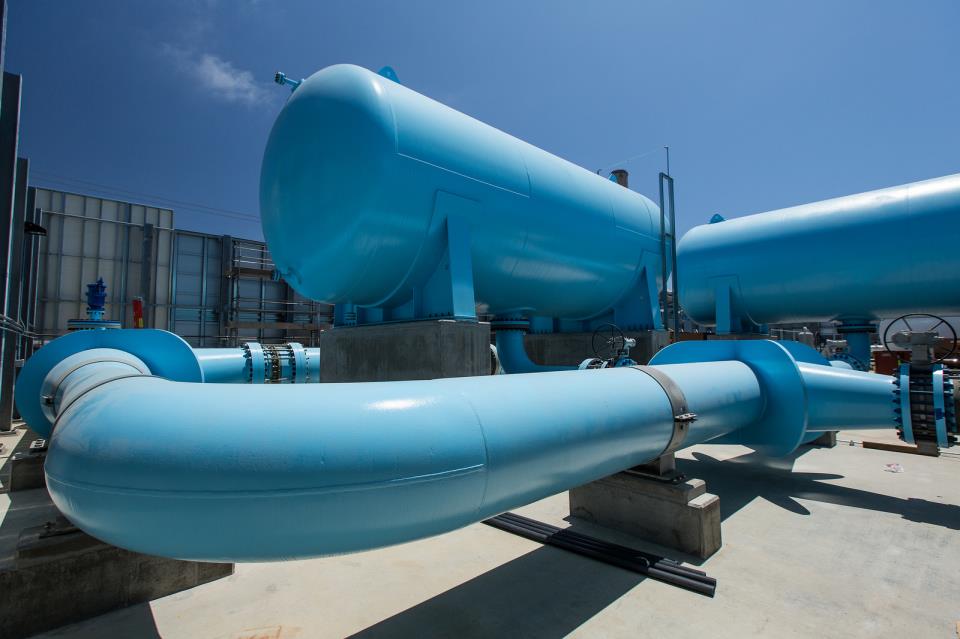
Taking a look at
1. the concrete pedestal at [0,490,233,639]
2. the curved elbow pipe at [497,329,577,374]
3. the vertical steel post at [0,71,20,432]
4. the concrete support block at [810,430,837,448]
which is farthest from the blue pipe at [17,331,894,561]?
the vertical steel post at [0,71,20,432]

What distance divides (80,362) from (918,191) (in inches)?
313

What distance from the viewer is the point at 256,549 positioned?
1.50 metres

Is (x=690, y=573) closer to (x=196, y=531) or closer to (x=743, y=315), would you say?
(x=196, y=531)

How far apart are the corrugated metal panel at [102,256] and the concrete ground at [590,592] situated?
1602 centimetres

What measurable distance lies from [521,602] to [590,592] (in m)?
0.39

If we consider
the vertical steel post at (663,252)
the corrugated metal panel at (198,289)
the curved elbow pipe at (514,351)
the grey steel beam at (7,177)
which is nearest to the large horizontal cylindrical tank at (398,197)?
the curved elbow pipe at (514,351)

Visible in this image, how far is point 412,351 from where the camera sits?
4.77 m

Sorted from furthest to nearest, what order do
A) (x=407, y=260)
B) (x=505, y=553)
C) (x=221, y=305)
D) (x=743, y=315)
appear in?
(x=221, y=305), (x=743, y=315), (x=407, y=260), (x=505, y=553)

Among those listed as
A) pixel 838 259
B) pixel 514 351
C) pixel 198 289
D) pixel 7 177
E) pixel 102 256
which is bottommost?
pixel 514 351

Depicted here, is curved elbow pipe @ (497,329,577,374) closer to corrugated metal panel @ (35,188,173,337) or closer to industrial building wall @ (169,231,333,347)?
industrial building wall @ (169,231,333,347)

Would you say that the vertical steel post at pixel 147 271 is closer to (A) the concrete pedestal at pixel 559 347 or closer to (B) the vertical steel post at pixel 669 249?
(A) the concrete pedestal at pixel 559 347

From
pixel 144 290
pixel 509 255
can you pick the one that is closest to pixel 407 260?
pixel 509 255

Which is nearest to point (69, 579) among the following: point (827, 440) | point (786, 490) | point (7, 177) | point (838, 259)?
point (786, 490)

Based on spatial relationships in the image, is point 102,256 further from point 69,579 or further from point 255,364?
point 69,579
